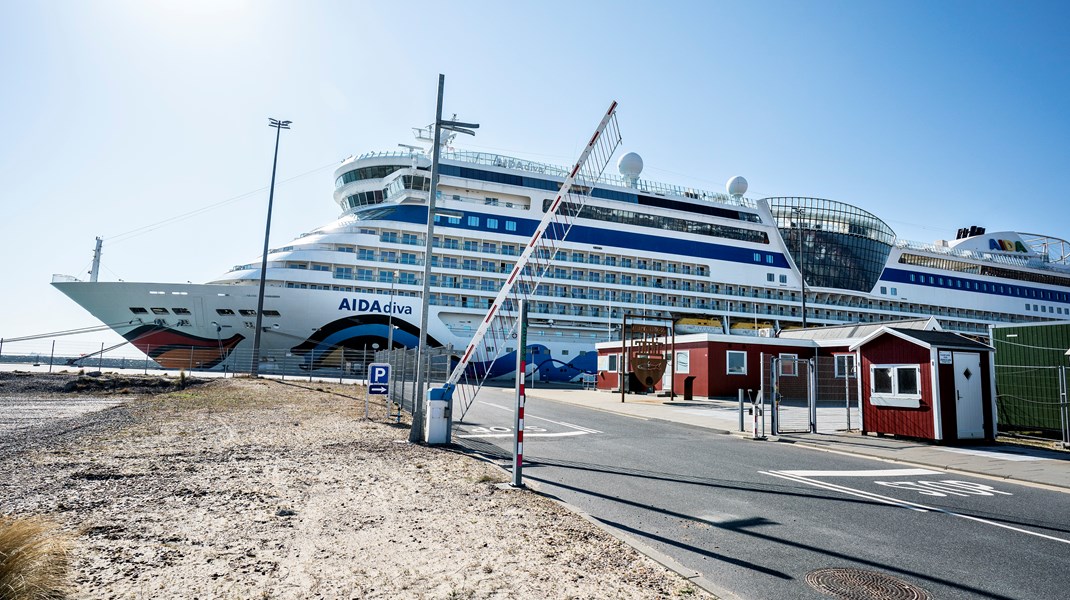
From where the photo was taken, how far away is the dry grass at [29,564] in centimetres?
314

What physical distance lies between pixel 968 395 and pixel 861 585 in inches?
449

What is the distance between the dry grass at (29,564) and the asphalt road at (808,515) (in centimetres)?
434

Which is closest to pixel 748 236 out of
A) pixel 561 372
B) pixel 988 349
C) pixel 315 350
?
pixel 561 372

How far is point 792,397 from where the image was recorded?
101 ft

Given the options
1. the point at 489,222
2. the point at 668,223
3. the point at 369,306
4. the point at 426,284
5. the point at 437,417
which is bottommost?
the point at 437,417

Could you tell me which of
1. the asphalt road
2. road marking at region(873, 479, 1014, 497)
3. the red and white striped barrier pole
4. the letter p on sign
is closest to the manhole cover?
the asphalt road

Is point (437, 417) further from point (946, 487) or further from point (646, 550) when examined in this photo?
point (946, 487)

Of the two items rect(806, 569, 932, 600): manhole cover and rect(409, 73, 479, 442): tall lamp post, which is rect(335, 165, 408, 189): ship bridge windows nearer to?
rect(409, 73, 479, 442): tall lamp post

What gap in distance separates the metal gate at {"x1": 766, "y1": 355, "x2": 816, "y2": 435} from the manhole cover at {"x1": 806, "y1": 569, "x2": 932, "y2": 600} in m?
9.97

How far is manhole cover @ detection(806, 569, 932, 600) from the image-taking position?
13.3 feet

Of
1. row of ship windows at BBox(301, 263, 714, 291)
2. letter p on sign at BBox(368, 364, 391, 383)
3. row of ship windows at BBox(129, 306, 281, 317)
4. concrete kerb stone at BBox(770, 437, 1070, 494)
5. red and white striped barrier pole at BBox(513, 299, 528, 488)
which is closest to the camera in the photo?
red and white striped barrier pole at BBox(513, 299, 528, 488)

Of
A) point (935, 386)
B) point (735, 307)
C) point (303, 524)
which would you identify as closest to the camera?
point (303, 524)

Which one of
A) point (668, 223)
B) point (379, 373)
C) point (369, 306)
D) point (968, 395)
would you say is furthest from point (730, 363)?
point (668, 223)

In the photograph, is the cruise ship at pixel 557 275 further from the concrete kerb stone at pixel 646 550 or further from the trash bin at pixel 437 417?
the concrete kerb stone at pixel 646 550
